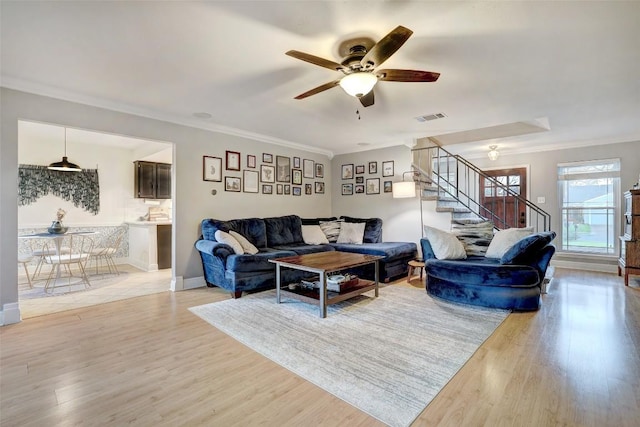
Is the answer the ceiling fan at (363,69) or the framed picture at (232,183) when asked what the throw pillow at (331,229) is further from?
the ceiling fan at (363,69)

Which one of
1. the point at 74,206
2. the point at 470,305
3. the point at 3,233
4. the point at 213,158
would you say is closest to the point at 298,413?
the point at 470,305

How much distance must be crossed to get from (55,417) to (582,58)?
449 centimetres

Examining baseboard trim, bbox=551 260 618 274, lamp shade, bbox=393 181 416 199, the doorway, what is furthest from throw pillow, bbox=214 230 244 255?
baseboard trim, bbox=551 260 618 274

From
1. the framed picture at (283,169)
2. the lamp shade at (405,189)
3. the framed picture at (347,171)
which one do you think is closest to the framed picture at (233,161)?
the framed picture at (283,169)

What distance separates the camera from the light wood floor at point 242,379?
167 cm

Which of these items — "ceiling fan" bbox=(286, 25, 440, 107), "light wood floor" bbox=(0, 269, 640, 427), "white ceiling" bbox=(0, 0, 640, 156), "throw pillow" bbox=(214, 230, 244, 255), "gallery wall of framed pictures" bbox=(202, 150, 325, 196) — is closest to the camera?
"light wood floor" bbox=(0, 269, 640, 427)

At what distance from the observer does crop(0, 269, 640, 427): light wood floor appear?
5.49 feet

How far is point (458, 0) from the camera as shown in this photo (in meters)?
1.87

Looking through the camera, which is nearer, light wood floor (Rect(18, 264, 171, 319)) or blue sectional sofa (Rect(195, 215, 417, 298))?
light wood floor (Rect(18, 264, 171, 319))

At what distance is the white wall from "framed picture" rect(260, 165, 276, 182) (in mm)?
179

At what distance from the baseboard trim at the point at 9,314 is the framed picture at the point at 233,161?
9.83ft

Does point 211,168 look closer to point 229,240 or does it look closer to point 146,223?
point 229,240

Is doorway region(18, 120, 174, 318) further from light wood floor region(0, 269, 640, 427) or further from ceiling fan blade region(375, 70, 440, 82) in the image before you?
ceiling fan blade region(375, 70, 440, 82)

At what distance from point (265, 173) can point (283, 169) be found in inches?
17.6
